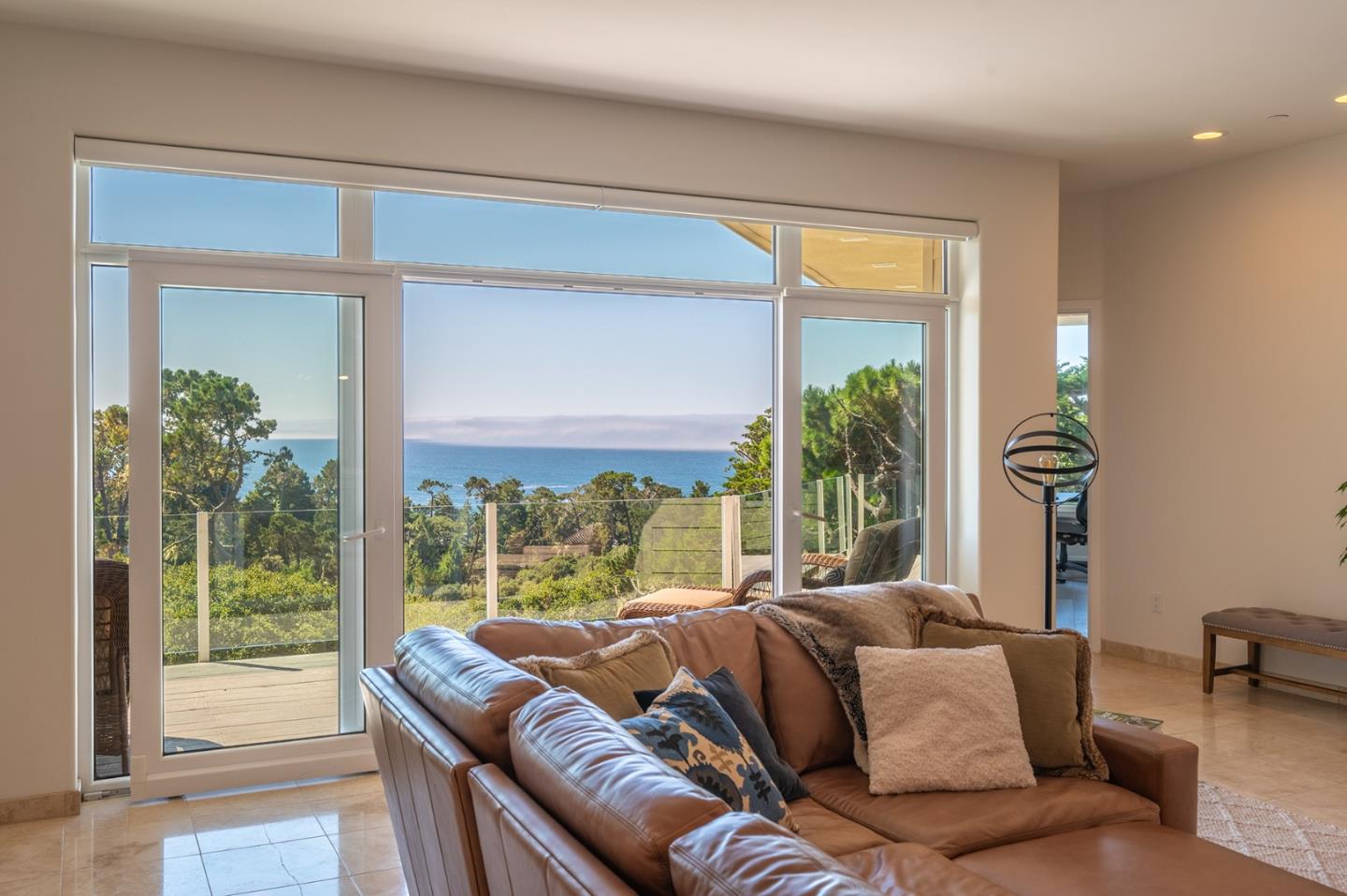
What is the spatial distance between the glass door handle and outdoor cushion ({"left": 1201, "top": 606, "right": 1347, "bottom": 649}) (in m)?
4.21

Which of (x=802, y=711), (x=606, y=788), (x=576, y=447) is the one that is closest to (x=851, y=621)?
(x=802, y=711)

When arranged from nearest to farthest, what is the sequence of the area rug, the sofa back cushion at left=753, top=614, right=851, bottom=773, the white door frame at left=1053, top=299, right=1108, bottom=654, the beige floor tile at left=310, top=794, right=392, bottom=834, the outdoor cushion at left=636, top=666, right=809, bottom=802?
the outdoor cushion at left=636, top=666, right=809, bottom=802 < the sofa back cushion at left=753, top=614, right=851, bottom=773 < the area rug < the beige floor tile at left=310, top=794, right=392, bottom=834 < the white door frame at left=1053, top=299, right=1108, bottom=654

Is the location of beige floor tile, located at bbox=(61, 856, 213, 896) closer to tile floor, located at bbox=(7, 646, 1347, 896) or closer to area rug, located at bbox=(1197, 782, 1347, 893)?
tile floor, located at bbox=(7, 646, 1347, 896)

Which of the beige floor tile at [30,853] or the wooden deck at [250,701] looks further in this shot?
the wooden deck at [250,701]

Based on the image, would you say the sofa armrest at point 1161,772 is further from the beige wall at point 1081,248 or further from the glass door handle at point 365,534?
the beige wall at point 1081,248

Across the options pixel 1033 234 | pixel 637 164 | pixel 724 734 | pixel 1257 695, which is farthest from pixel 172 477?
pixel 1257 695

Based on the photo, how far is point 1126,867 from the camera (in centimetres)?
219

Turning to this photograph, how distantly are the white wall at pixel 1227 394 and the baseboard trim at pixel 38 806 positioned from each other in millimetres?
5630

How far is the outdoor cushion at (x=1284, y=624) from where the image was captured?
16.2 ft

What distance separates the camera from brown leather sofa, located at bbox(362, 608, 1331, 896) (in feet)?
4.49

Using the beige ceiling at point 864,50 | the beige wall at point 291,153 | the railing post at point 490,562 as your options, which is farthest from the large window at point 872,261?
the railing post at point 490,562

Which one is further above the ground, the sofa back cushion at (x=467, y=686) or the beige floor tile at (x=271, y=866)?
the sofa back cushion at (x=467, y=686)

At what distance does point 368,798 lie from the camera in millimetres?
3953

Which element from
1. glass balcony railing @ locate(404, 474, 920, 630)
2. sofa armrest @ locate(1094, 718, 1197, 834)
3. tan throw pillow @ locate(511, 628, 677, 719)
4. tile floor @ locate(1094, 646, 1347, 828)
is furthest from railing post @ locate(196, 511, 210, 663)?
tile floor @ locate(1094, 646, 1347, 828)
